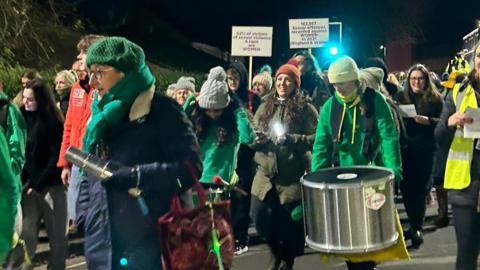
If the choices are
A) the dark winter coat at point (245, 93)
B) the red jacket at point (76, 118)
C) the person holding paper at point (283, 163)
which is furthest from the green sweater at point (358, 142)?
the dark winter coat at point (245, 93)

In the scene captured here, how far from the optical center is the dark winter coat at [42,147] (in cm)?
690

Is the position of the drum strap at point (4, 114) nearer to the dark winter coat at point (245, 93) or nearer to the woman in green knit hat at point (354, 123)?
the woman in green knit hat at point (354, 123)

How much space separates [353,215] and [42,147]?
316 centimetres

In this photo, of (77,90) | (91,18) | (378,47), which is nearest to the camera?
(77,90)

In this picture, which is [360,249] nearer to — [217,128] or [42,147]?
[217,128]

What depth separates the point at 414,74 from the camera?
9492 mm

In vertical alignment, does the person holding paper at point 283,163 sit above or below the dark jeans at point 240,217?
above

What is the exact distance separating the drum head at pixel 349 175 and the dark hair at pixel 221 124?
2.07 m

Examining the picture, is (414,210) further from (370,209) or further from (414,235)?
(370,209)

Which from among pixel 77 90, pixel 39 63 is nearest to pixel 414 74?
pixel 77 90

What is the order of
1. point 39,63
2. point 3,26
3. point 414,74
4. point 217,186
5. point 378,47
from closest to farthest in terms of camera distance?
point 217,186 → point 414,74 → point 3,26 → point 39,63 → point 378,47

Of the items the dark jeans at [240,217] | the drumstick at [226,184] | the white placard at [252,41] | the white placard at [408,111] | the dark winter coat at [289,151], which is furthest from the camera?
the white placard at [252,41]

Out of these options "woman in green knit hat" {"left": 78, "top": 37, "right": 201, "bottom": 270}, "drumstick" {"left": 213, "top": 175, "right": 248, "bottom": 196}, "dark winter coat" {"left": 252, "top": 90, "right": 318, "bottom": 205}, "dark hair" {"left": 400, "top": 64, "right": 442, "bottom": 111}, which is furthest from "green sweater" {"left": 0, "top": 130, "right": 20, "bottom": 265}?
"dark hair" {"left": 400, "top": 64, "right": 442, "bottom": 111}

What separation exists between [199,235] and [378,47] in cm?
3958
